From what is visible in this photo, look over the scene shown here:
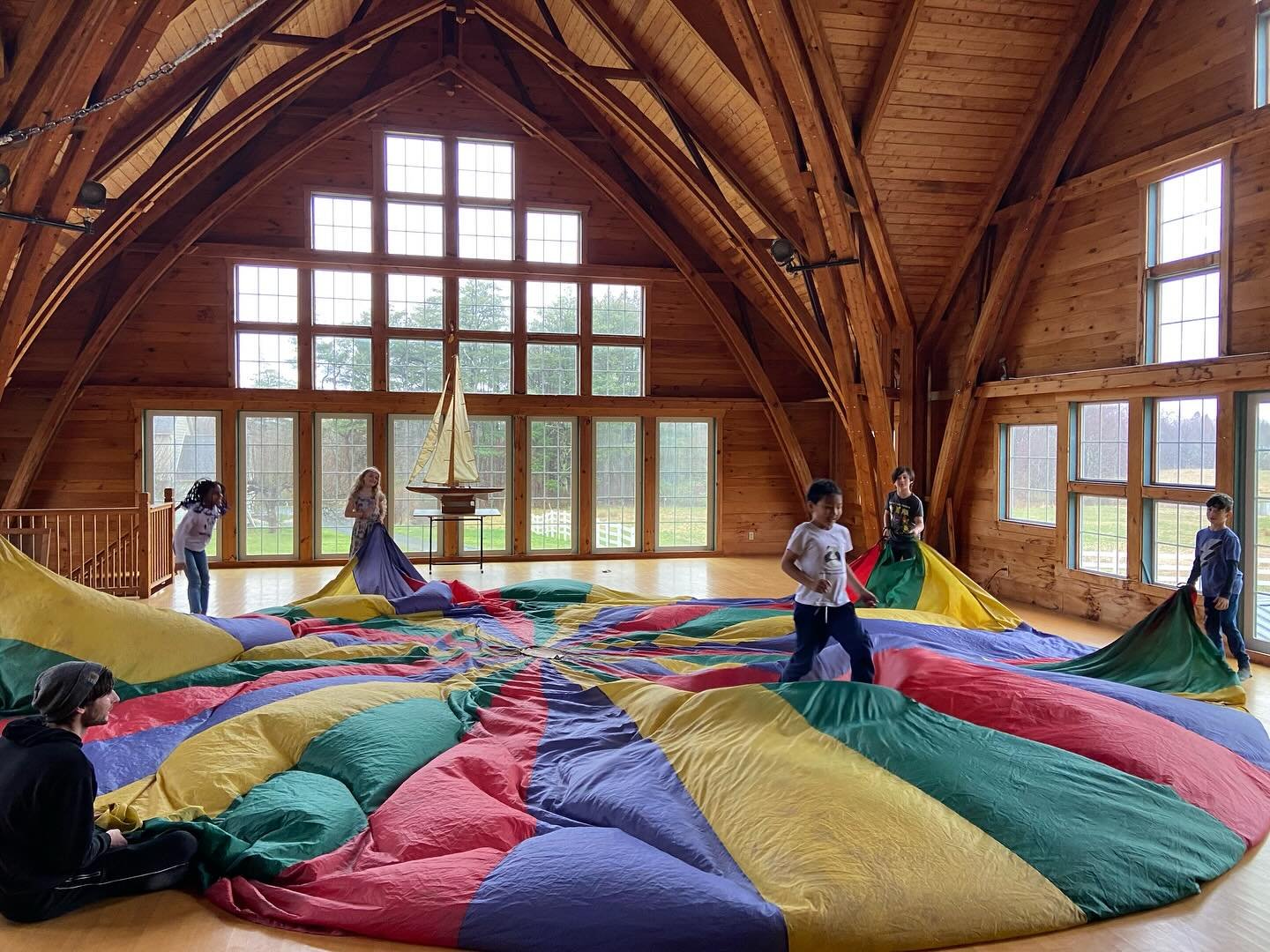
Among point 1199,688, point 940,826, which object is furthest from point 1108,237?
point 940,826

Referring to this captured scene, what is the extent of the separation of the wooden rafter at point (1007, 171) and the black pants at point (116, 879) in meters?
7.92

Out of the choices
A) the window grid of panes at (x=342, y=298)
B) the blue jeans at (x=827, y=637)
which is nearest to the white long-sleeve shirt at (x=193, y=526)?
the blue jeans at (x=827, y=637)

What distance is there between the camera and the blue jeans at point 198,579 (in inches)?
275

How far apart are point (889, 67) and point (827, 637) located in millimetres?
4801

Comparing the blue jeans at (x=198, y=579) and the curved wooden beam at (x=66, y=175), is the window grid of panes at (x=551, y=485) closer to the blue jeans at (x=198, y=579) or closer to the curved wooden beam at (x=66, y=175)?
the blue jeans at (x=198, y=579)

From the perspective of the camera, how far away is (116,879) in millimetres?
2715

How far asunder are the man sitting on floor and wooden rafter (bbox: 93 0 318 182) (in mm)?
6921

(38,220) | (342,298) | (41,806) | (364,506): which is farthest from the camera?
(342,298)

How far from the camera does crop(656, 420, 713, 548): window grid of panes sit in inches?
501

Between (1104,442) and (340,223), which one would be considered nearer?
(1104,442)

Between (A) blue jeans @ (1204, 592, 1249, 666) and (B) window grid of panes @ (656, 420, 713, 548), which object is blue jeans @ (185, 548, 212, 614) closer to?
(B) window grid of panes @ (656, 420, 713, 548)

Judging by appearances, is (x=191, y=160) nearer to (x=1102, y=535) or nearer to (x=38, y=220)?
(x=38, y=220)

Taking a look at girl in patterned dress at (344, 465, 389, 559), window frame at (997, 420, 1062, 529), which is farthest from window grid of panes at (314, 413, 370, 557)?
window frame at (997, 420, 1062, 529)

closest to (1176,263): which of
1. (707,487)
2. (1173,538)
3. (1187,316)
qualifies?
(1187,316)
